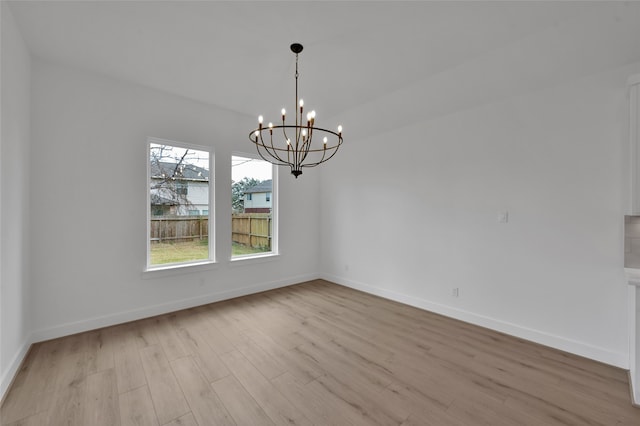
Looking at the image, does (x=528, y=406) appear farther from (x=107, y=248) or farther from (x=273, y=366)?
(x=107, y=248)

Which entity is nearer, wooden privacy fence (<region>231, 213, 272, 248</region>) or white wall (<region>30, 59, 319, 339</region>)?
white wall (<region>30, 59, 319, 339</region>)

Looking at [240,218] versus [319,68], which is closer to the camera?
[319,68]

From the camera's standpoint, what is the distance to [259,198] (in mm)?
4875

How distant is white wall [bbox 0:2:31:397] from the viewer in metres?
2.18

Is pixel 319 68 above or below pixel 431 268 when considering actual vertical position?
above

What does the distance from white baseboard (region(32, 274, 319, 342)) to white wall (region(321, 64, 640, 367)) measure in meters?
2.03

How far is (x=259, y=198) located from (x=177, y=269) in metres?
1.75

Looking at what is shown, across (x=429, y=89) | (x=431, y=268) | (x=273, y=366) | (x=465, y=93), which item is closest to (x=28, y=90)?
(x=273, y=366)

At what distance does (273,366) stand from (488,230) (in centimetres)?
293

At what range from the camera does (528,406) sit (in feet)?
6.58

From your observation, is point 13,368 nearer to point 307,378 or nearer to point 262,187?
point 307,378


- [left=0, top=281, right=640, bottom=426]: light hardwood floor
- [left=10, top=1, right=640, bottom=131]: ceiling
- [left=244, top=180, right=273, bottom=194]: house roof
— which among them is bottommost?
[left=0, top=281, right=640, bottom=426]: light hardwood floor

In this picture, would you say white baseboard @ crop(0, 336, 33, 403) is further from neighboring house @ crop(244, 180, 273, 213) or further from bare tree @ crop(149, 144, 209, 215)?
neighboring house @ crop(244, 180, 273, 213)

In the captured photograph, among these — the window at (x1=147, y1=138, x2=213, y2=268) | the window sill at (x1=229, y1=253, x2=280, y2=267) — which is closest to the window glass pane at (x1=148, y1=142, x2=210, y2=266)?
the window at (x1=147, y1=138, x2=213, y2=268)
